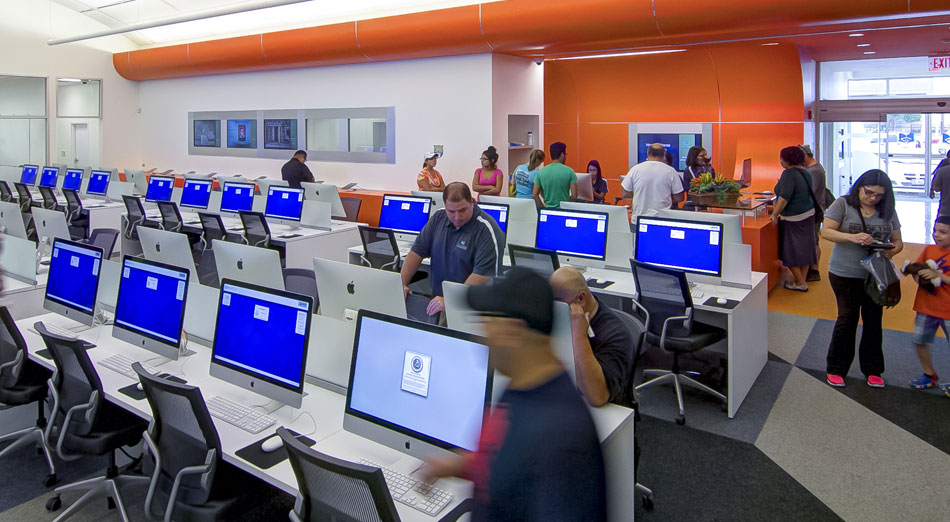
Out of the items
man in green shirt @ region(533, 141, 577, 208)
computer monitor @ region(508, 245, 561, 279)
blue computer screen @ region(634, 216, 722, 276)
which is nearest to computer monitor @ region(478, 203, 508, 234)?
man in green shirt @ region(533, 141, 577, 208)

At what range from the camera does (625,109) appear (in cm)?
1305

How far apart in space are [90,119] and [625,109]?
1175 centimetres

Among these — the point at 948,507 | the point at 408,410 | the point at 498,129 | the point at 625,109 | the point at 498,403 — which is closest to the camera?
the point at 498,403

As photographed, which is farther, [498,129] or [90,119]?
[90,119]

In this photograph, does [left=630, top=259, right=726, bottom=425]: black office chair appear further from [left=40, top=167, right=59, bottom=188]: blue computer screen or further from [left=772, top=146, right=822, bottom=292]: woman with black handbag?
[left=40, top=167, right=59, bottom=188]: blue computer screen

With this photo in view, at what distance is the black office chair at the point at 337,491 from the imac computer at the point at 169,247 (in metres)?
2.71

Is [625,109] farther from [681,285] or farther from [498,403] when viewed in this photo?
[498,403]

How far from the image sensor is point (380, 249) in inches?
249

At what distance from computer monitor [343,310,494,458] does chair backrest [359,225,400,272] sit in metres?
3.60

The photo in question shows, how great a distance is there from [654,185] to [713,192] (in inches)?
40.7

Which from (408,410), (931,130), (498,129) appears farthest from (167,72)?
(931,130)

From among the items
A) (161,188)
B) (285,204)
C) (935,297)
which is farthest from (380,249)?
(161,188)

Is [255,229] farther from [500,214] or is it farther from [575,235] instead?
[575,235]

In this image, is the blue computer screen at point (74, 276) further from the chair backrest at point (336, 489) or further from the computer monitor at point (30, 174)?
the computer monitor at point (30, 174)
